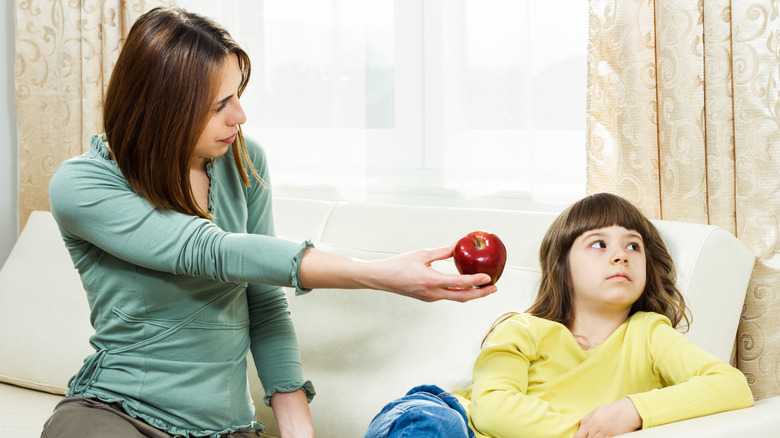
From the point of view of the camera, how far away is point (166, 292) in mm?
1402

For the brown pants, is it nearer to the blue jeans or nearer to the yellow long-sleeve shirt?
the blue jeans

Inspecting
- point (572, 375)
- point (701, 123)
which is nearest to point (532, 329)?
point (572, 375)

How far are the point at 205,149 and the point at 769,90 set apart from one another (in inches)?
44.8

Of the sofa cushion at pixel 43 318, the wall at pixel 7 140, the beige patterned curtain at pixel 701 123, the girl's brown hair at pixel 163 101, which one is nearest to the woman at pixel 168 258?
the girl's brown hair at pixel 163 101

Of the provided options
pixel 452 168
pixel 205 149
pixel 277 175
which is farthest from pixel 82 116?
pixel 205 149

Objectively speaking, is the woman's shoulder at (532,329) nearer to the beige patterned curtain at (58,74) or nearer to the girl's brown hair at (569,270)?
the girl's brown hair at (569,270)

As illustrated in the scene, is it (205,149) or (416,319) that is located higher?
(205,149)

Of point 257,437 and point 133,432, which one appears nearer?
point 133,432

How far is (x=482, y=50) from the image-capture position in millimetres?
2256

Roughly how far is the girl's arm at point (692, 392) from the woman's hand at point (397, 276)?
1.06 ft

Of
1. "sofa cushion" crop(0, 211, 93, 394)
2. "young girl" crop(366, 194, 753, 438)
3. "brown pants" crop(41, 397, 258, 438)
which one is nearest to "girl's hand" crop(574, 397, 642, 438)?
"young girl" crop(366, 194, 753, 438)

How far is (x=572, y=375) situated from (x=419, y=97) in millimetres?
1185

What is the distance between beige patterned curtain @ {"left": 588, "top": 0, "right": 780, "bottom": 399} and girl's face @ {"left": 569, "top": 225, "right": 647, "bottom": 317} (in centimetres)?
30

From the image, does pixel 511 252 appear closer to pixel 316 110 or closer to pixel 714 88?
pixel 714 88
